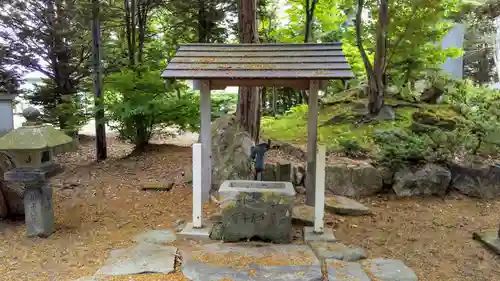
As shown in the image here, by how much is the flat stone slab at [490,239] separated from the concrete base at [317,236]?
186 cm

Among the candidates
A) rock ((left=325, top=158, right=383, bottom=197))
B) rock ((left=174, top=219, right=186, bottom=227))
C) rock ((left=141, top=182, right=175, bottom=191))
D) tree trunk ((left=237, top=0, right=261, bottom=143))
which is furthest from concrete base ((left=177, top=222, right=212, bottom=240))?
rock ((left=325, top=158, right=383, bottom=197))

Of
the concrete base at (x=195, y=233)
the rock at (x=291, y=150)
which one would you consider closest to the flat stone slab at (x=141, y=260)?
the concrete base at (x=195, y=233)

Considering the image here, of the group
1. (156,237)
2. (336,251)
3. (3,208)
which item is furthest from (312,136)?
(3,208)

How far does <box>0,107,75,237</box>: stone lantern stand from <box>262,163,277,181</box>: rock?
316 centimetres

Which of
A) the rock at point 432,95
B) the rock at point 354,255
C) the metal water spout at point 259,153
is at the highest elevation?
the rock at point 432,95

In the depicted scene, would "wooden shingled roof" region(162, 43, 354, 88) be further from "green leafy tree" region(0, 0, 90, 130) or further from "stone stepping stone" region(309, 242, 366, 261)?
"green leafy tree" region(0, 0, 90, 130)

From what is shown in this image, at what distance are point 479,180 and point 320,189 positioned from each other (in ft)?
12.0

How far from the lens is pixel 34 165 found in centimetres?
424

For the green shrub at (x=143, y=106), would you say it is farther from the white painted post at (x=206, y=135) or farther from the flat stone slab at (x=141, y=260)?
the flat stone slab at (x=141, y=260)

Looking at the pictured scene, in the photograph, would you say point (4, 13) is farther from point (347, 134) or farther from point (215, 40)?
point (347, 134)

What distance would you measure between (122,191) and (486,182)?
6337 millimetres

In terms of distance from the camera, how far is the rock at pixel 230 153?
19.4 ft

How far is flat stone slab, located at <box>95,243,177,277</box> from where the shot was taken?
11.2 ft

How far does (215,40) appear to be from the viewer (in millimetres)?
10578
